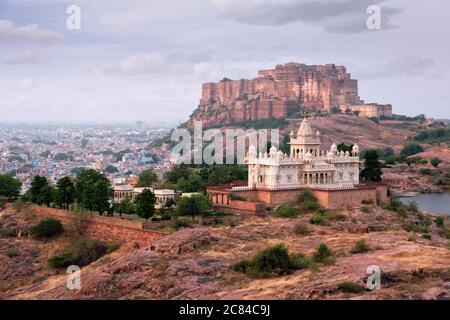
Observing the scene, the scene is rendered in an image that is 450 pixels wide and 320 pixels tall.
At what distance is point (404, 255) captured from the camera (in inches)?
1216

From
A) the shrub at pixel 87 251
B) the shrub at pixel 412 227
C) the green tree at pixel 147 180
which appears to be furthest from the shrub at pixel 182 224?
the green tree at pixel 147 180

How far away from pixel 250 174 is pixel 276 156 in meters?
1.91

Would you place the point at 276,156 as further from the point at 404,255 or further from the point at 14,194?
the point at 14,194

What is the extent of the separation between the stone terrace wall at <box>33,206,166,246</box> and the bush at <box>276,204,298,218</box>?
626cm

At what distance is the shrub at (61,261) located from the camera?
119ft

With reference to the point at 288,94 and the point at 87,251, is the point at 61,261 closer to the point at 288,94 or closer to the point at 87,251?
the point at 87,251

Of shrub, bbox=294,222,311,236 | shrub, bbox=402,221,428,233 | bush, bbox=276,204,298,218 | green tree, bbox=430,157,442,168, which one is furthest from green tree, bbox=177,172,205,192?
green tree, bbox=430,157,442,168

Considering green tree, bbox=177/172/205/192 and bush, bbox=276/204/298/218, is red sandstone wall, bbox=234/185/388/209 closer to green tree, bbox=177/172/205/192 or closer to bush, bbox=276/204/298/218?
bush, bbox=276/204/298/218

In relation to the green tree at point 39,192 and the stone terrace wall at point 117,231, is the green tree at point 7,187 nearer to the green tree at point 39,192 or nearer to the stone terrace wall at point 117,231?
the green tree at point 39,192

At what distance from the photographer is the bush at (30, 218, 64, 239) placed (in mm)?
41125
